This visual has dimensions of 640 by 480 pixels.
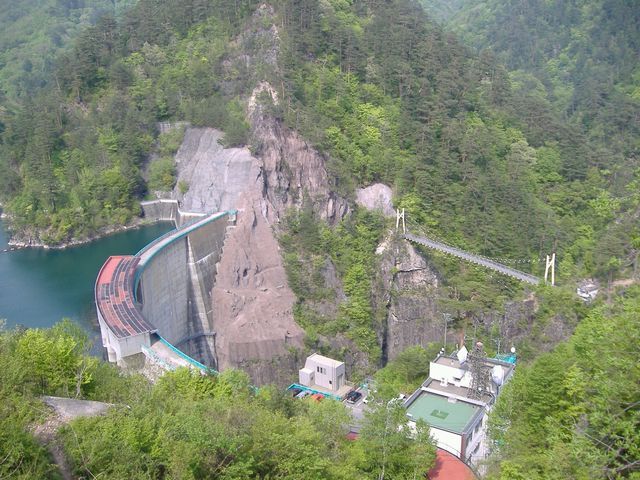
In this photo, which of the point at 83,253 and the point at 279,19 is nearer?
the point at 83,253

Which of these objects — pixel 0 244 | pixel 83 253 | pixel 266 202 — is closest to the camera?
pixel 266 202

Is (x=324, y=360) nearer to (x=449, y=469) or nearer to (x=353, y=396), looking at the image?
(x=353, y=396)

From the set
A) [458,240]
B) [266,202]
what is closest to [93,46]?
[266,202]

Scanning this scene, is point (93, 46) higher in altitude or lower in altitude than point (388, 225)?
higher

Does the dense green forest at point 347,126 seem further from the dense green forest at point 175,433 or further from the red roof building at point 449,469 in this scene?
the dense green forest at point 175,433

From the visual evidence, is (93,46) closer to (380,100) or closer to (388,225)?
(380,100)

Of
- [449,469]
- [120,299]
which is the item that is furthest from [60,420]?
[120,299]

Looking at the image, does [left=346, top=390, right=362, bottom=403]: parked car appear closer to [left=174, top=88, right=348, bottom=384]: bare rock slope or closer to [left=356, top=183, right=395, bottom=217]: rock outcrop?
[left=174, top=88, right=348, bottom=384]: bare rock slope

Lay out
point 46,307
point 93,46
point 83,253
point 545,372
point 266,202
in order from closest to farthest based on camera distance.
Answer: point 545,372
point 46,307
point 266,202
point 83,253
point 93,46

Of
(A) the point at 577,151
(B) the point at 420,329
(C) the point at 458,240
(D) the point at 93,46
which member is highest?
(D) the point at 93,46
